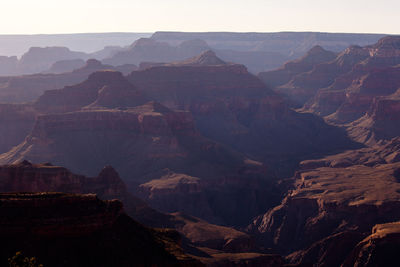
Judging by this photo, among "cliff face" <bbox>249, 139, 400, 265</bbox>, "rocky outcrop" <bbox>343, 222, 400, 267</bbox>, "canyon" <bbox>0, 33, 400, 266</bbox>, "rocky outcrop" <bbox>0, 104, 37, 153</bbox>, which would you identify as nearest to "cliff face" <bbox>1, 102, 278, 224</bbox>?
"canyon" <bbox>0, 33, 400, 266</bbox>

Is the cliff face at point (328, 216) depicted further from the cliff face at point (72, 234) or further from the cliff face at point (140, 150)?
the cliff face at point (72, 234)

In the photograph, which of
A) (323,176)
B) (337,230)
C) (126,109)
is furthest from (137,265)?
(126,109)

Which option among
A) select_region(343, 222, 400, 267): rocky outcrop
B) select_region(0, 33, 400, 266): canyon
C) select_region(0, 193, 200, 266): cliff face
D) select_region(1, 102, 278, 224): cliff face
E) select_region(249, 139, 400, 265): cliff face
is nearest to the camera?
select_region(0, 193, 200, 266): cliff face

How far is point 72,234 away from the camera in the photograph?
6038 cm

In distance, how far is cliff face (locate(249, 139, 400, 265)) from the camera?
408ft

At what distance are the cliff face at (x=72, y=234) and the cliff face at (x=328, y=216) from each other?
62361mm

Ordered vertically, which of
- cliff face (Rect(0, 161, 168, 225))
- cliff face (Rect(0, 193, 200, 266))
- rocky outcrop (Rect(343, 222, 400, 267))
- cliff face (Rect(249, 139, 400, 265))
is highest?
cliff face (Rect(0, 193, 200, 266))

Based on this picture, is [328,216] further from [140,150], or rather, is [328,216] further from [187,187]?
[140,150]

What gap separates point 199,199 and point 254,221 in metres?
12.6

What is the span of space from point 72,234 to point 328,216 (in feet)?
288

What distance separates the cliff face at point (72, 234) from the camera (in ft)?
193

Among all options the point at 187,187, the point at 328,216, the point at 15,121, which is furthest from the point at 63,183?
the point at 15,121

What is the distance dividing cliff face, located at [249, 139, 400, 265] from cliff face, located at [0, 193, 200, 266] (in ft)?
205

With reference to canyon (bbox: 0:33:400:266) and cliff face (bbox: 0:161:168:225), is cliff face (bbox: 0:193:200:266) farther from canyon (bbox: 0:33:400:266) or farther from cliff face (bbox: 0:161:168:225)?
cliff face (bbox: 0:161:168:225)
